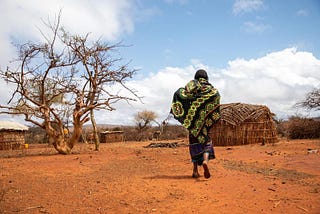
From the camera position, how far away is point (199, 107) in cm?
529

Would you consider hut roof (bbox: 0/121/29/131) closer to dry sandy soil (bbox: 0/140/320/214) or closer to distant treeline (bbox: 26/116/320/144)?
distant treeline (bbox: 26/116/320/144)

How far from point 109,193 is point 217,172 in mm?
2467

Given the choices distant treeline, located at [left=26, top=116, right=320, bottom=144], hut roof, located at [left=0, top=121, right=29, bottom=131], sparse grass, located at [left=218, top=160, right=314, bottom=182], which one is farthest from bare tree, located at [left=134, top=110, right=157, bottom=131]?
sparse grass, located at [left=218, top=160, right=314, bottom=182]

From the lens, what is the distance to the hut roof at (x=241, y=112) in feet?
46.0

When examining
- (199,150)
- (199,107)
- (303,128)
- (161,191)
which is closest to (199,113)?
(199,107)

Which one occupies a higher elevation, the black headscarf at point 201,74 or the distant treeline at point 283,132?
the black headscarf at point 201,74

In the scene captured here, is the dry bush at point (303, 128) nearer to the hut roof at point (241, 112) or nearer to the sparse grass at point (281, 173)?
the hut roof at point (241, 112)

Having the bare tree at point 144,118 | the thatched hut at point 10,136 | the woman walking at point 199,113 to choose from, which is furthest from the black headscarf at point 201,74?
the bare tree at point 144,118

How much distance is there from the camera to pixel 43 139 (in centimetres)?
2631

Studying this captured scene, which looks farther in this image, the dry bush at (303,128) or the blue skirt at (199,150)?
the dry bush at (303,128)

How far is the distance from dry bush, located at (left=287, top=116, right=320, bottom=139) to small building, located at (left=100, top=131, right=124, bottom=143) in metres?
13.7

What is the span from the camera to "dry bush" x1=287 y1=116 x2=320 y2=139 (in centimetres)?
1717

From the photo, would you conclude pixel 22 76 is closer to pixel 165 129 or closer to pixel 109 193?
pixel 109 193

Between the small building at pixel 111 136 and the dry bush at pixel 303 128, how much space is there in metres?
13.7
